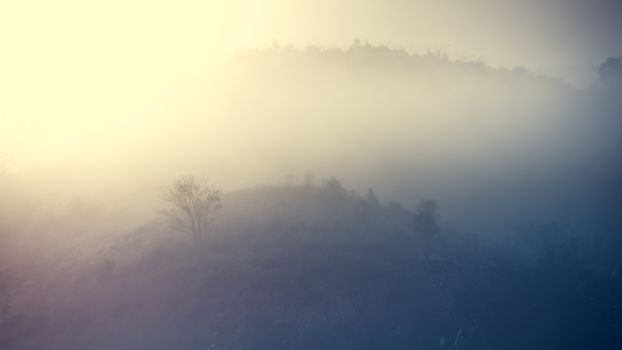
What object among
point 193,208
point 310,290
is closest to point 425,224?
point 310,290

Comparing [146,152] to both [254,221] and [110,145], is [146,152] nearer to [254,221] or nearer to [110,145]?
[110,145]

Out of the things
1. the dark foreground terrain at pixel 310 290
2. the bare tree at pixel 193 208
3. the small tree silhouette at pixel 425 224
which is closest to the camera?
the dark foreground terrain at pixel 310 290

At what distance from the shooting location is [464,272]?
46719mm

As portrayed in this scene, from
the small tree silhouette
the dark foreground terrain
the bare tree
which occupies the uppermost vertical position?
the bare tree

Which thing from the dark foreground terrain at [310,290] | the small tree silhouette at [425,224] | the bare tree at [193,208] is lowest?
the dark foreground terrain at [310,290]

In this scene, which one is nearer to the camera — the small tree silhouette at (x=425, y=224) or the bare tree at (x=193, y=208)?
the bare tree at (x=193, y=208)

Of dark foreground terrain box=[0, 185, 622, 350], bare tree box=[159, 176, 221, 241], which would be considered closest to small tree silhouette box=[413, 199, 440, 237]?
dark foreground terrain box=[0, 185, 622, 350]

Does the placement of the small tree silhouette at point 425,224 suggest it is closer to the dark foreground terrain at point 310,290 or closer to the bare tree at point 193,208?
the dark foreground terrain at point 310,290

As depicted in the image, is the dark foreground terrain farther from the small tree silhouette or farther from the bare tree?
the bare tree

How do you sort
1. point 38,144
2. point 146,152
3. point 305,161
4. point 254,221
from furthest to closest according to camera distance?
point 38,144, point 146,152, point 305,161, point 254,221

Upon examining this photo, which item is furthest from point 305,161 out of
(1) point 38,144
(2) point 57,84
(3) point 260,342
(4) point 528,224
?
(2) point 57,84

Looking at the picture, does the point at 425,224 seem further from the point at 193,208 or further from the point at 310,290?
the point at 193,208

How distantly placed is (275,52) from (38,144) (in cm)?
6903

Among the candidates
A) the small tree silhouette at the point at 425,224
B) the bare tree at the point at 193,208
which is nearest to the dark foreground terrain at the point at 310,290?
the small tree silhouette at the point at 425,224
